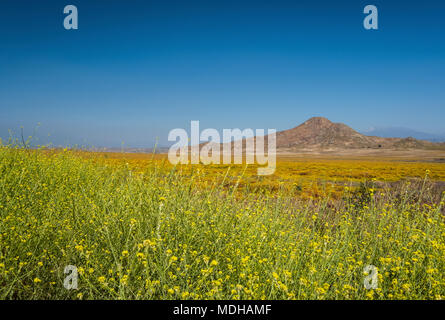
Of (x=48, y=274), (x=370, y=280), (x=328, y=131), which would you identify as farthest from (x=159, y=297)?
(x=328, y=131)

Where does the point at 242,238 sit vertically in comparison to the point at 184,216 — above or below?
below
